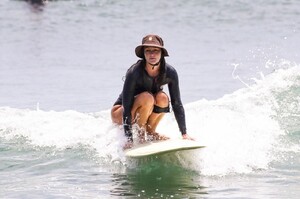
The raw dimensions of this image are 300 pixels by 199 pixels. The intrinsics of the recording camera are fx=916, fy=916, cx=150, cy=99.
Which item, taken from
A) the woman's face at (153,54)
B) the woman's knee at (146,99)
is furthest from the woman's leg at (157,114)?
the woman's face at (153,54)

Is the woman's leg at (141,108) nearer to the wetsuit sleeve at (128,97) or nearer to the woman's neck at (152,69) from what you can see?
the wetsuit sleeve at (128,97)

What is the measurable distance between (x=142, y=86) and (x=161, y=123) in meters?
2.26

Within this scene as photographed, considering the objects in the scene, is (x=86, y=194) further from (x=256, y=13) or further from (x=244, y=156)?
(x=256, y=13)

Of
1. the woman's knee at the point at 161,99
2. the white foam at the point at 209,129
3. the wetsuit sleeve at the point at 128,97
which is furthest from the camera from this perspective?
the white foam at the point at 209,129

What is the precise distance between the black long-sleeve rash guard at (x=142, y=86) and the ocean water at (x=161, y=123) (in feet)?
1.32

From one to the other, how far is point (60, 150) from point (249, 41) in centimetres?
1544

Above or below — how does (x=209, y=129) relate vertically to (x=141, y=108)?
below

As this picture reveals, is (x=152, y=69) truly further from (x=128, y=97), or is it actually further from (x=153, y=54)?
(x=128, y=97)

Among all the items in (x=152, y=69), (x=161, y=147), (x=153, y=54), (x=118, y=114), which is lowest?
(x=161, y=147)

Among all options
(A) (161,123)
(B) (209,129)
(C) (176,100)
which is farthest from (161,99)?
(A) (161,123)

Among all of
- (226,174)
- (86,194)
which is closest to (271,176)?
(226,174)

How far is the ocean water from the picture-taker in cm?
877

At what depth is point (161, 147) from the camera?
898cm

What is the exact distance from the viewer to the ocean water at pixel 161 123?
877 cm
